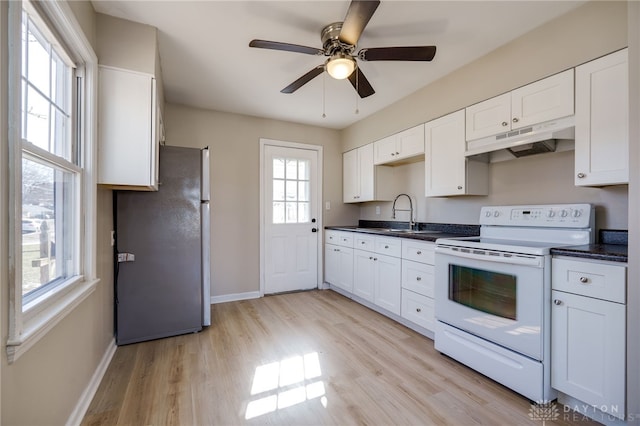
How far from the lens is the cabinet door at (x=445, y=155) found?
8.73 feet

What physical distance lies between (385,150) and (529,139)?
1.69m

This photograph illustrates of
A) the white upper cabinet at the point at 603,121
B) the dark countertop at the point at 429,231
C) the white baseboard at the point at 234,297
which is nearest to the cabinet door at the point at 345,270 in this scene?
the dark countertop at the point at 429,231

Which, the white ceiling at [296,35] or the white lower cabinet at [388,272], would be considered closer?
the white ceiling at [296,35]

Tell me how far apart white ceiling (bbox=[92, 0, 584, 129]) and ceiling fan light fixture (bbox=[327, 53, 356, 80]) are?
296mm

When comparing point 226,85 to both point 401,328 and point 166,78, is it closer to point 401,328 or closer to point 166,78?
point 166,78

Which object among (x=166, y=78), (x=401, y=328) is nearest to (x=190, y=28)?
(x=166, y=78)

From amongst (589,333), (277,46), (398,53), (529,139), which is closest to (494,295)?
(589,333)

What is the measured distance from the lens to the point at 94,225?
1836 millimetres

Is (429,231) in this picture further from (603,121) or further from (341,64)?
(341,64)

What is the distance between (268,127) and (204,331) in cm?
271

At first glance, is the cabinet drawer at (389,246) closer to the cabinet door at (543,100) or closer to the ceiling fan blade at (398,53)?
the cabinet door at (543,100)

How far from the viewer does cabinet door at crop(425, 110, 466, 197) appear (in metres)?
2.66

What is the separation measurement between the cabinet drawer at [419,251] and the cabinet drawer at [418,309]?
0.33 m

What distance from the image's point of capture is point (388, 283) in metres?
3.09
